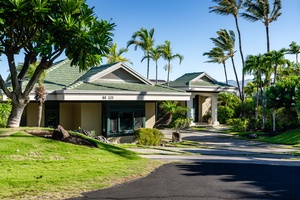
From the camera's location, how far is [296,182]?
10.1m

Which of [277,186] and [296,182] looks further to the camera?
[296,182]

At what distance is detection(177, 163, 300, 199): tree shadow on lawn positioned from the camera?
8648mm

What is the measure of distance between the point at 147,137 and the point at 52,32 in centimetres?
1045

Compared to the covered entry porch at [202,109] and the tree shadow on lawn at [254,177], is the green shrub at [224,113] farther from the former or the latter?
the tree shadow on lawn at [254,177]

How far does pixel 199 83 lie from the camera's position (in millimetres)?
35000

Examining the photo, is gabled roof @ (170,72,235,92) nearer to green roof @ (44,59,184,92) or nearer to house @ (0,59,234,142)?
house @ (0,59,234,142)

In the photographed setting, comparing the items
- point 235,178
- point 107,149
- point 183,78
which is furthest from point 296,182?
point 183,78

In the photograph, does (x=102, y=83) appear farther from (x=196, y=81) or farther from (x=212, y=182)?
(x=196, y=81)

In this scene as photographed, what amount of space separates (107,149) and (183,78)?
24.7 metres

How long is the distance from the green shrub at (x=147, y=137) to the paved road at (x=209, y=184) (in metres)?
7.93

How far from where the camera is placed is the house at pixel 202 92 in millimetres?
33997

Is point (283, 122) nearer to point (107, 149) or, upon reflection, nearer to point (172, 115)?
point (172, 115)

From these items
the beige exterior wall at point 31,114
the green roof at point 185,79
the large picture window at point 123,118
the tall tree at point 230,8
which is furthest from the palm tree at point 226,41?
the beige exterior wall at point 31,114

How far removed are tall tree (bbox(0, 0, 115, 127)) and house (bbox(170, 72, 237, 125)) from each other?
70.2ft
